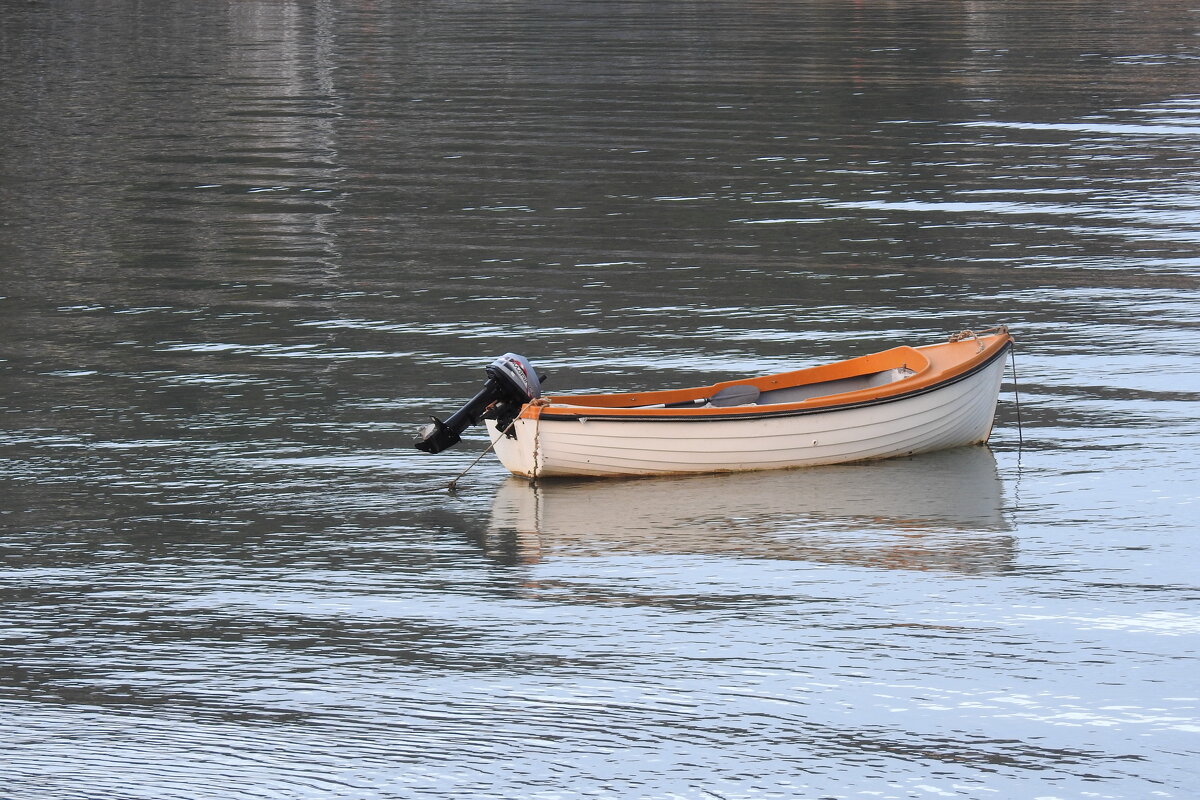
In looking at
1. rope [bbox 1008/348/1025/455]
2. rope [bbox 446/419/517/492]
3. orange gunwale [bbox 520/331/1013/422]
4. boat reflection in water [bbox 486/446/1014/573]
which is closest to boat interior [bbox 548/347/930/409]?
orange gunwale [bbox 520/331/1013/422]

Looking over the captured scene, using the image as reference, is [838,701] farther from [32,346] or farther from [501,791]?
[32,346]

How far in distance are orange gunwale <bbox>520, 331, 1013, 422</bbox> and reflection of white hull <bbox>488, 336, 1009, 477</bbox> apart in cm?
1

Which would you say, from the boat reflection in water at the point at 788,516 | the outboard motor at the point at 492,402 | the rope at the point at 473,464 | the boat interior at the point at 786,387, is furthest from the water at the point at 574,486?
the boat interior at the point at 786,387

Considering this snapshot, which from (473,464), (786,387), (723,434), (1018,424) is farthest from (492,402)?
(1018,424)

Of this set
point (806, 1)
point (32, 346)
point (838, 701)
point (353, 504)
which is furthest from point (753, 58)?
point (838, 701)

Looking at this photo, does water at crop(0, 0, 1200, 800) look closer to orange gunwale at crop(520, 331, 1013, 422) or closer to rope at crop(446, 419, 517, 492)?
rope at crop(446, 419, 517, 492)

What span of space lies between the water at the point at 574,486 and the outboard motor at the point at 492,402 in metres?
0.48

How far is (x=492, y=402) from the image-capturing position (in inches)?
584

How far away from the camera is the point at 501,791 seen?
9047mm

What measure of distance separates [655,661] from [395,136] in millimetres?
27720

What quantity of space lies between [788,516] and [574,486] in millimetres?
2015

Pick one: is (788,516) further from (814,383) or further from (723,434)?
(814,383)

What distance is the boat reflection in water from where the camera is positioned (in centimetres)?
1293

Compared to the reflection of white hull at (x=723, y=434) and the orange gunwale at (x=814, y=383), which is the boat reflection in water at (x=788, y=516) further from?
the orange gunwale at (x=814, y=383)
